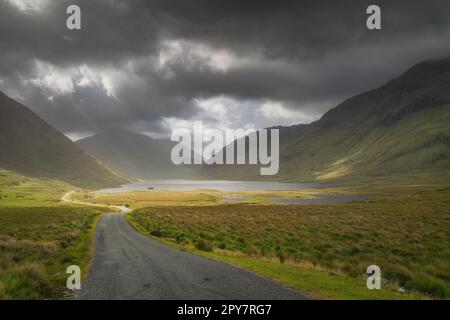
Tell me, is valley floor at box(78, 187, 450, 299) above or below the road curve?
below

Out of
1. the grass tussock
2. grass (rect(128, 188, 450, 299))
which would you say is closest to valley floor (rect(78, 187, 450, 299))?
grass (rect(128, 188, 450, 299))

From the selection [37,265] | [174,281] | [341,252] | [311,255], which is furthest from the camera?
[341,252]

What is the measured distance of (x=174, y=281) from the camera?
49.3ft

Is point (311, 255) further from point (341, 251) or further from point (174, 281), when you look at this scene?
point (174, 281)

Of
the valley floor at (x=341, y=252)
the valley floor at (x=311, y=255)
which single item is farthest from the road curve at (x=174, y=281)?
the valley floor at (x=341, y=252)

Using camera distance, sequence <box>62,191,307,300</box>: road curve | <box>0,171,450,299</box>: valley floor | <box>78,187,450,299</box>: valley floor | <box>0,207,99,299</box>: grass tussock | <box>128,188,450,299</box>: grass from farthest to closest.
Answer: <box>128,188,450,299</box>: grass
<box>78,187,450,299</box>: valley floor
<box>0,171,450,299</box>: valley floor
<box>0,207,99,299</box>: grass tussock
<box>62,191,307,300</box>: road curve

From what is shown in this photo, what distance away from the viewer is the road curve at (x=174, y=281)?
504 inches

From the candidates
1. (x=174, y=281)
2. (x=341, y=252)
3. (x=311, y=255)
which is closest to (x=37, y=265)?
(x=174, y=281)

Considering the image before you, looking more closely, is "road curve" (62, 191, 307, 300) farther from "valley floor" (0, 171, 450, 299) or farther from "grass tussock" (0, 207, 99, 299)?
"grass tussock" (0, 207, 99, 299)

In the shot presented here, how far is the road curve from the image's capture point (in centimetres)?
1279

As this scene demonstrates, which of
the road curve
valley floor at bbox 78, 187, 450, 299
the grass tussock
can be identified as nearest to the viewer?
the road curve
